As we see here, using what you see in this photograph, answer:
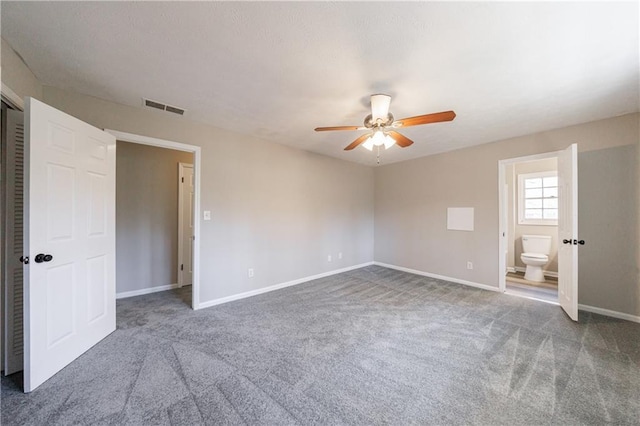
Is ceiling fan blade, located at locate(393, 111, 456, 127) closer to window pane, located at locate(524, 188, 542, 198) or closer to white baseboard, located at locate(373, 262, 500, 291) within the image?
white baseboard, located at locate(373, 262, 500, 291)

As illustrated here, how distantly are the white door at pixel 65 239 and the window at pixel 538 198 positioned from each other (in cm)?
684

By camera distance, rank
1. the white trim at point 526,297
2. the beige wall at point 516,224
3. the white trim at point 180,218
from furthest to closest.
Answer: the beige wall at point 516,224 < the white trim at point 180,218 < the white trim at point 526,297

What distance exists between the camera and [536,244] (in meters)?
4.70

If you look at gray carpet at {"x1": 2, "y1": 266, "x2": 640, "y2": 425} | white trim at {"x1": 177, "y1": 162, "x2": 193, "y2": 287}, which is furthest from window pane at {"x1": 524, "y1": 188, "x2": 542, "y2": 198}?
white trim at {"x1": 177, "y1": 162, "x2": 193, "y2": 287}

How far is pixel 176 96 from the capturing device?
2426 mm

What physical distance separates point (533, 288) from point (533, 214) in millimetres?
1759

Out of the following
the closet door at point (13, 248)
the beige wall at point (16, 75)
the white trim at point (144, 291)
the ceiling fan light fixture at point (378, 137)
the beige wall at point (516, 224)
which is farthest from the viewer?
the beige wall at point (516, 224)

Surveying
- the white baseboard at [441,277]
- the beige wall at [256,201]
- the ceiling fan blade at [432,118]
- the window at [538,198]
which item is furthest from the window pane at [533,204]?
the ceiling fan blade at [432,118]

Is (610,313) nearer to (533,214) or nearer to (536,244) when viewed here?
(536,244)

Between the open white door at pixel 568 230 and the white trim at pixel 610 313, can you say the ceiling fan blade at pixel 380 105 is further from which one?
the white trim at pixel 610 313

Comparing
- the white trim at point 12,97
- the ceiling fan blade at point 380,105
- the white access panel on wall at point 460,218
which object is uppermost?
the ceiling fan blade at point 380,105

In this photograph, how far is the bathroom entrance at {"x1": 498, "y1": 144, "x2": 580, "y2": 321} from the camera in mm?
3043

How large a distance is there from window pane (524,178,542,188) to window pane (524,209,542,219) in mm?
494

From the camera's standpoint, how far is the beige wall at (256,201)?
2.82 m
